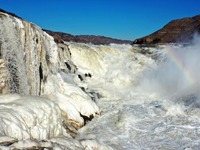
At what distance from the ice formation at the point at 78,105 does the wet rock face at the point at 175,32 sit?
85.8 feet

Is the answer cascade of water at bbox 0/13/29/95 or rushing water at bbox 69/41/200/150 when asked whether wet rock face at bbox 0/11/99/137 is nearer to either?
cascade of water at bbox 0/13/29/95

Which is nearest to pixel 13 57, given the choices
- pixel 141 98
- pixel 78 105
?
pixel 78 105

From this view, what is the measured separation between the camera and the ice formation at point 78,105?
871 cm

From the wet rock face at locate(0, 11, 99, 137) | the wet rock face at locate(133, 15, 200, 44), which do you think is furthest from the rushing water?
the wet rock face at locate(133, 15, 200, 44)

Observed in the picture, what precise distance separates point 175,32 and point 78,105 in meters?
38.6

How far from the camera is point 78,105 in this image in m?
12.9

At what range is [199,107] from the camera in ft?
43.2

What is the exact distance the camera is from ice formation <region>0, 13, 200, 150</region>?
871 cm

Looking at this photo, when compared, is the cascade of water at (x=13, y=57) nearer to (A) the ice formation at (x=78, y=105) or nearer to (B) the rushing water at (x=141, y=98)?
(A) the ice formation at (x=78, y=105)

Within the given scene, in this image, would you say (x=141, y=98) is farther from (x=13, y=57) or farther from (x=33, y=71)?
(x=13, y=57)

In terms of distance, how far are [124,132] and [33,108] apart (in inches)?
128

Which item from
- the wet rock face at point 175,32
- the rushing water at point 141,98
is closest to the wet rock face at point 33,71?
the rushing water at point 141,98

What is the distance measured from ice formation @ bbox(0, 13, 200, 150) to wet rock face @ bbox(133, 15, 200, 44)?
85.8 feet

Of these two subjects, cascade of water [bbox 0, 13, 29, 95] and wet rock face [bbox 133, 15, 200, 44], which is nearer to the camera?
cascade of water [bbox 0, 13, 29, 95]
